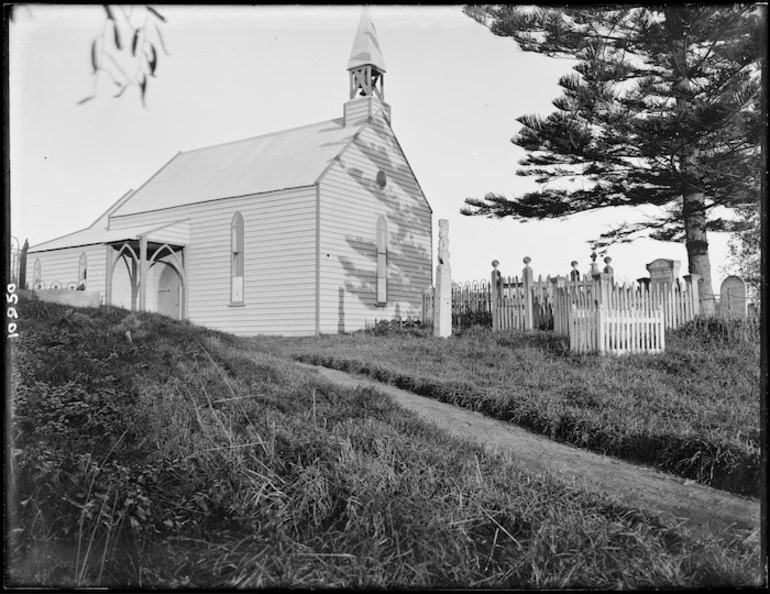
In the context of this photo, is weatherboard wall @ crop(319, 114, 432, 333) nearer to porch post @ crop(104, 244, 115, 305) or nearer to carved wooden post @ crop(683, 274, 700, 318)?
porch post @ crop(104, 244, 115, 305)

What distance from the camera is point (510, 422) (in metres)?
7.86

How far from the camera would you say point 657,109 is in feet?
51.7

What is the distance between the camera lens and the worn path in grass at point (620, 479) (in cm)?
484

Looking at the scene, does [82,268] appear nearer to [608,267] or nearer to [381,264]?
[381,264]

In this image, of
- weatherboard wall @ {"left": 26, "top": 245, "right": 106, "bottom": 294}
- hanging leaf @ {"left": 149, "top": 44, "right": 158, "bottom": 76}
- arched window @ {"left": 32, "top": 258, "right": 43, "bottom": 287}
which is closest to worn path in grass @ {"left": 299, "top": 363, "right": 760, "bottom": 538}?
hanging leaf @ {"left": 149, "top": 44, "right": 158, "bottom": 76}

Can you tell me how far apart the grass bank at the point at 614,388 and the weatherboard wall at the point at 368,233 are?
6.01 metres

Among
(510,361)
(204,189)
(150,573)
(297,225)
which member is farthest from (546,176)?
(150,573)

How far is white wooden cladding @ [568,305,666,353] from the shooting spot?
11.8 metres

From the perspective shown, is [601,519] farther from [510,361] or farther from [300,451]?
[510,361]

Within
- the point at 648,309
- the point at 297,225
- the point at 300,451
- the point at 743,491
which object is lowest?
the point at 743,491

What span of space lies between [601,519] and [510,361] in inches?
274

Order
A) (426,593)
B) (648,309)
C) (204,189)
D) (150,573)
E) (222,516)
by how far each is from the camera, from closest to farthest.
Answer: (426,593) < (150,573) < (222,516) < (648,309) < (204,189)

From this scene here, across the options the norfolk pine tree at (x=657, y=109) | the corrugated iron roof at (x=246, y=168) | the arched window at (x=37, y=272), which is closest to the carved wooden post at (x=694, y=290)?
the norfolk pine tree at (x=657, y=109)

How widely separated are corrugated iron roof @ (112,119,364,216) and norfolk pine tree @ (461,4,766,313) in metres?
6.94
